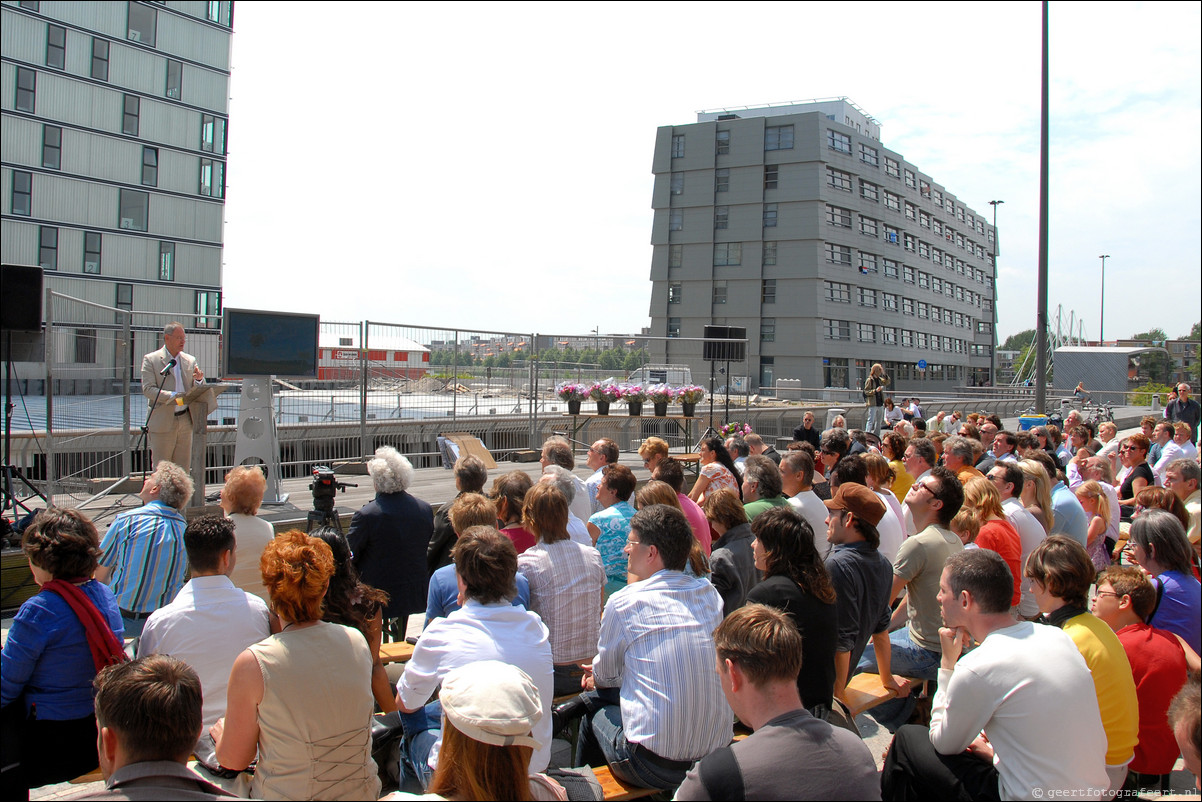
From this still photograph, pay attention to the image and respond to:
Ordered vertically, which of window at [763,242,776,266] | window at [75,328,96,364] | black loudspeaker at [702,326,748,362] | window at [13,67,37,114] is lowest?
window at [75,328,96,364]

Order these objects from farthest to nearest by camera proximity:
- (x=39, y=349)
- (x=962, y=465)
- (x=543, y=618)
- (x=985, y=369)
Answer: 1. (x=985, y=369)
2. (x=962, y=465)
3. (x=39, y=349)
4. (x=543, y=618)

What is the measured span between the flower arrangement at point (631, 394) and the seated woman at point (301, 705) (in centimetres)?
1140

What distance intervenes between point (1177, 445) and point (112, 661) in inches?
462

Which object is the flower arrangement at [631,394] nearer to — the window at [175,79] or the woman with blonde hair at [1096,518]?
the woman with blonde hair at [1096,518]

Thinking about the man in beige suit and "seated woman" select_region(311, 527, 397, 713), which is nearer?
"seated woman" select_region(311, 527, 397, 713)

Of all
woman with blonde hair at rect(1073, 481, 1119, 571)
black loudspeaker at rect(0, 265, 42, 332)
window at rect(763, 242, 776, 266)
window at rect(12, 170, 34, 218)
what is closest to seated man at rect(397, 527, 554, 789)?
woman with blonde hair at rect(1073, 481, 1119, 571)

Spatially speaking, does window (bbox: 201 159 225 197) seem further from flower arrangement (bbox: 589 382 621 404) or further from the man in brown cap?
the man in brown cap

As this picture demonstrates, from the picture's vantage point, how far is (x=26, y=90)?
40.0 metres

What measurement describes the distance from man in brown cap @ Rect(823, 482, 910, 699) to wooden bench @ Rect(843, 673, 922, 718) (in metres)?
0.07

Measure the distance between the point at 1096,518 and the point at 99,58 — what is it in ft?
167

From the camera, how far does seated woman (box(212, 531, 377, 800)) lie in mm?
2887

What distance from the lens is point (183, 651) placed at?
3.56 meters

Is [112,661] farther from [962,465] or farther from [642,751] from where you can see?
[962,465]

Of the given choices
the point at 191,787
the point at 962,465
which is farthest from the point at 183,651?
the point at 962,465
